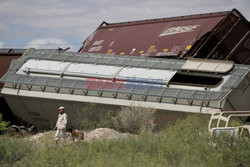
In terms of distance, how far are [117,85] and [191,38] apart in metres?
5.49

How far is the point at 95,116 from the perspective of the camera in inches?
1041

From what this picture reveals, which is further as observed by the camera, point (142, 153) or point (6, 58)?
point (6, 58)

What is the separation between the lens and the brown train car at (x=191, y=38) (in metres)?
27.9

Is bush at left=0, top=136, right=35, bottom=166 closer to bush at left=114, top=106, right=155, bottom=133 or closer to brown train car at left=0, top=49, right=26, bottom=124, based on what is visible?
bush at left=114, top=106, right=155, bottom=133

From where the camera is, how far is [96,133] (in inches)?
884

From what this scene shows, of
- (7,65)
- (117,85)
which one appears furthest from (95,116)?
(7,65)

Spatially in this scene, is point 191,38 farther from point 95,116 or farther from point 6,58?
point 6,58

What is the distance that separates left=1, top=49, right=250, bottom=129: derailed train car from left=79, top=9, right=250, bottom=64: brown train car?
5.31ft

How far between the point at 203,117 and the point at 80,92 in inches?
312

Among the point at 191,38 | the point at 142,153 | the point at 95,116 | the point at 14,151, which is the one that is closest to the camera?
the point at 142,153

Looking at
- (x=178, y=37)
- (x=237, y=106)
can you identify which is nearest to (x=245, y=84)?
(x=237, y=106)

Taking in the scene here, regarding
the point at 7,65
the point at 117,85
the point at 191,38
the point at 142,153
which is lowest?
the point at 142,153

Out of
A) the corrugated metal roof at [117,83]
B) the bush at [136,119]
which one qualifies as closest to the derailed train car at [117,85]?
the corrugated metal roof at [117,83]

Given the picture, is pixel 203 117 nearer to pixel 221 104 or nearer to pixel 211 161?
pixel 221 104
